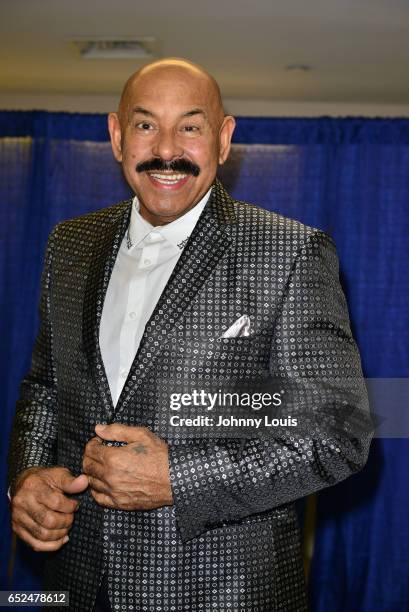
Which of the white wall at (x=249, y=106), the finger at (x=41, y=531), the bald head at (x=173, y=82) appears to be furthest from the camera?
the white wall at (x=249, y=106)

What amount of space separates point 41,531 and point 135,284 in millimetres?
439

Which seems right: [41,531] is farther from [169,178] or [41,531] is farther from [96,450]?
[169,178]

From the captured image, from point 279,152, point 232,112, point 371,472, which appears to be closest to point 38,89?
point 232,112

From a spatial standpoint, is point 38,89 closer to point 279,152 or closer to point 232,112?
→ point 232,112

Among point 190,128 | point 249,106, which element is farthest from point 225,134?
point 249,106

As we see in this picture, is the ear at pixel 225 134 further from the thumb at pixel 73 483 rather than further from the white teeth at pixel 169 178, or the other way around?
the thumb at pixel 73 483

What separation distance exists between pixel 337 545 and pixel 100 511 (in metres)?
2.13

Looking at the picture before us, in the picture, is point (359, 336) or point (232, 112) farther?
point (232, 112)

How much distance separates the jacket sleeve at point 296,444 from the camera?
1209 mm

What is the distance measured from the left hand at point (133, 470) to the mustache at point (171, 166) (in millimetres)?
453

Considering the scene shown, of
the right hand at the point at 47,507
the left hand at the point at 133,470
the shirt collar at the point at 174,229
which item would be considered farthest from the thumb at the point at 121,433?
the shirt collar at the point at 174,229

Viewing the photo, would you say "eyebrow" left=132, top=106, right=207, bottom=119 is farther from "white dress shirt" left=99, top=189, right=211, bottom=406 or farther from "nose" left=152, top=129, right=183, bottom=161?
"white dress shirt" left=99, top=189, right=211, bottom=406

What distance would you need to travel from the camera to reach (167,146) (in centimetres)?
139

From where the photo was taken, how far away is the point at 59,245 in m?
1.56
